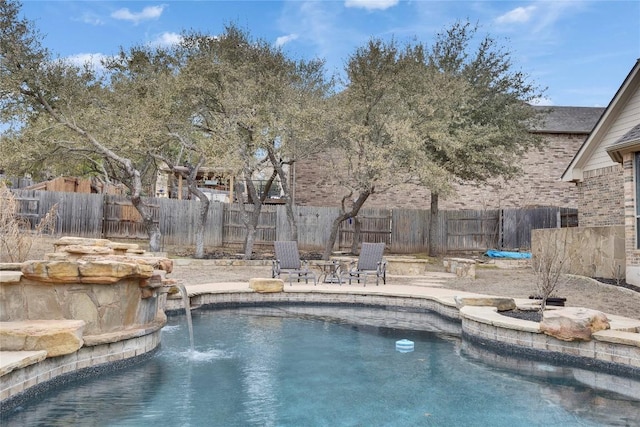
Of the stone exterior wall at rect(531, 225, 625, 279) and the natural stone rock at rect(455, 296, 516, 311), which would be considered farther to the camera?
the stone exterior wall at rect(531, 225, 625, 279)

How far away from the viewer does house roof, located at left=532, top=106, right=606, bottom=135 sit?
2127cm

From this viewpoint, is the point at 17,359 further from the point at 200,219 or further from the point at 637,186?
the point at 200,219

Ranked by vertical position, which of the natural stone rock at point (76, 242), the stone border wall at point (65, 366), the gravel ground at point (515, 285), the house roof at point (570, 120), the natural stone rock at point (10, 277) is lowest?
the stone border wall at point (65, 366)

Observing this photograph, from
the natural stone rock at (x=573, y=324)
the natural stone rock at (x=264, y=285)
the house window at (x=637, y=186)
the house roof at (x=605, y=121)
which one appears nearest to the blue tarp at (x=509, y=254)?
the house roof at (x=605, y=121)

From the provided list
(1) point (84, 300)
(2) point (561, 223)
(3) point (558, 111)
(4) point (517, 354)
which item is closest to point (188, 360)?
(1) point (84, 300)

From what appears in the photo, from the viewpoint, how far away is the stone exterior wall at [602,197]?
13.0m

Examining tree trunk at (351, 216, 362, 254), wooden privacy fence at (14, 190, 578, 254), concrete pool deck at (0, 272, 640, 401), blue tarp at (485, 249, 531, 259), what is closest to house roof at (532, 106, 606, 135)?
wooden privacy fence at (14, 190, 578, 254)

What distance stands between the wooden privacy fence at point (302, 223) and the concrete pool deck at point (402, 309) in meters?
7.49

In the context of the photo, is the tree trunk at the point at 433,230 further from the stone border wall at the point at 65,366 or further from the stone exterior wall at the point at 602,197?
the stone border wall at the point at 65,366

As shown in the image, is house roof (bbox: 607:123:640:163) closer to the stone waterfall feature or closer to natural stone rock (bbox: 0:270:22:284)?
the stone waterfall feature

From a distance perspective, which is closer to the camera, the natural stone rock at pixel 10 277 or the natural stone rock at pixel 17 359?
the natural stone rock at pixel 17 359

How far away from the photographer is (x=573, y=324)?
5.82 m

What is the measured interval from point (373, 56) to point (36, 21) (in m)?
9.40

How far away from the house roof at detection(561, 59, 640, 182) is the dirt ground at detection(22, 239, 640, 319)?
3261 millimetres
